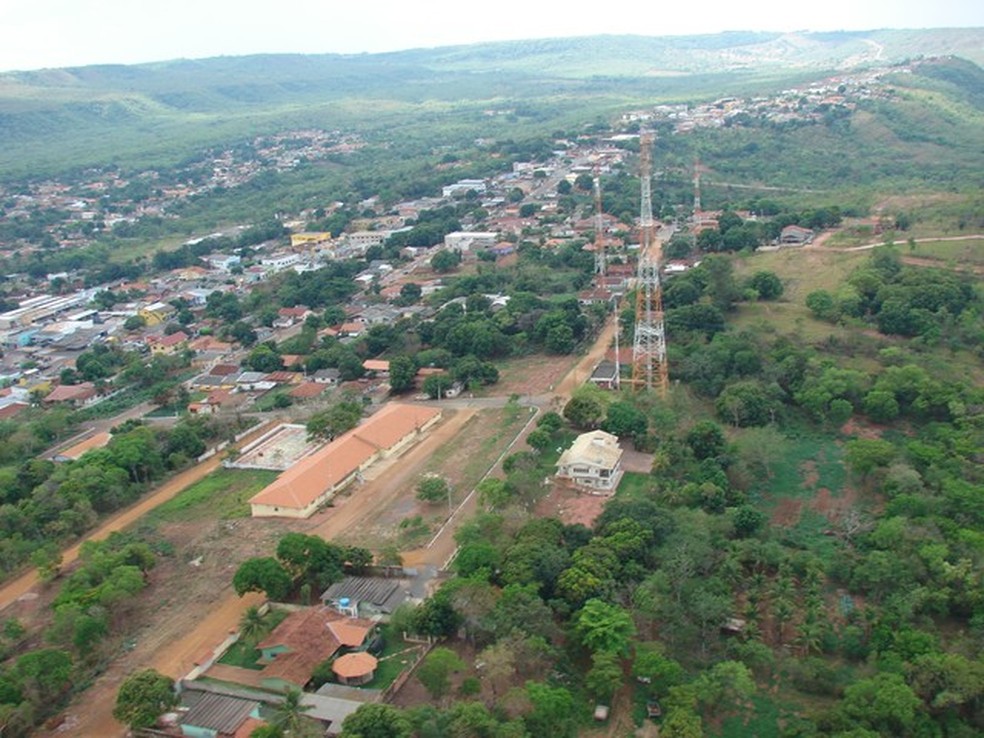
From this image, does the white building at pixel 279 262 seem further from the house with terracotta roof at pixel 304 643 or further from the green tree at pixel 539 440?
the house with terracotta roof at pixel 304 643

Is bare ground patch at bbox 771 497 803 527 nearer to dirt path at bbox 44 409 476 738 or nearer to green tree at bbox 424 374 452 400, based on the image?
dirt path at bbox 44 409 476 738

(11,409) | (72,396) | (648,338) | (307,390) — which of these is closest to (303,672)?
(648,338)

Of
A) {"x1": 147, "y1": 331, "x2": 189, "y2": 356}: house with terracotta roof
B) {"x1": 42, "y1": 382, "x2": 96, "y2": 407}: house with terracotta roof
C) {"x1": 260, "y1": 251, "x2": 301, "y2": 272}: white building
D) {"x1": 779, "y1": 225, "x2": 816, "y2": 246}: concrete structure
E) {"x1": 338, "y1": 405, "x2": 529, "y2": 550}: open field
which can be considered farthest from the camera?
{"x1": 260, "y1": 251, "x2": 301, "y2": 272}: white building

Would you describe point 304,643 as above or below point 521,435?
above

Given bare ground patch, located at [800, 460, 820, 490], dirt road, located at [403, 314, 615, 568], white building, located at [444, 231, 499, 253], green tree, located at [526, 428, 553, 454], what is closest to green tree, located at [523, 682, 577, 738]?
dirt road, located at [403, 314, 615, 568]

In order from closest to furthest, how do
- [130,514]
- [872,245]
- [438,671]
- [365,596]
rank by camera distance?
[438,671] → [365,596] → [130,514] → [872,245]

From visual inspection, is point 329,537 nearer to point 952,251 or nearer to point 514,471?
point 514,471

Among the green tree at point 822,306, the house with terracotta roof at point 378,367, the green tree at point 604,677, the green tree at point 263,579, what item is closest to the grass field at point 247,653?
the green tree at point 263,579
